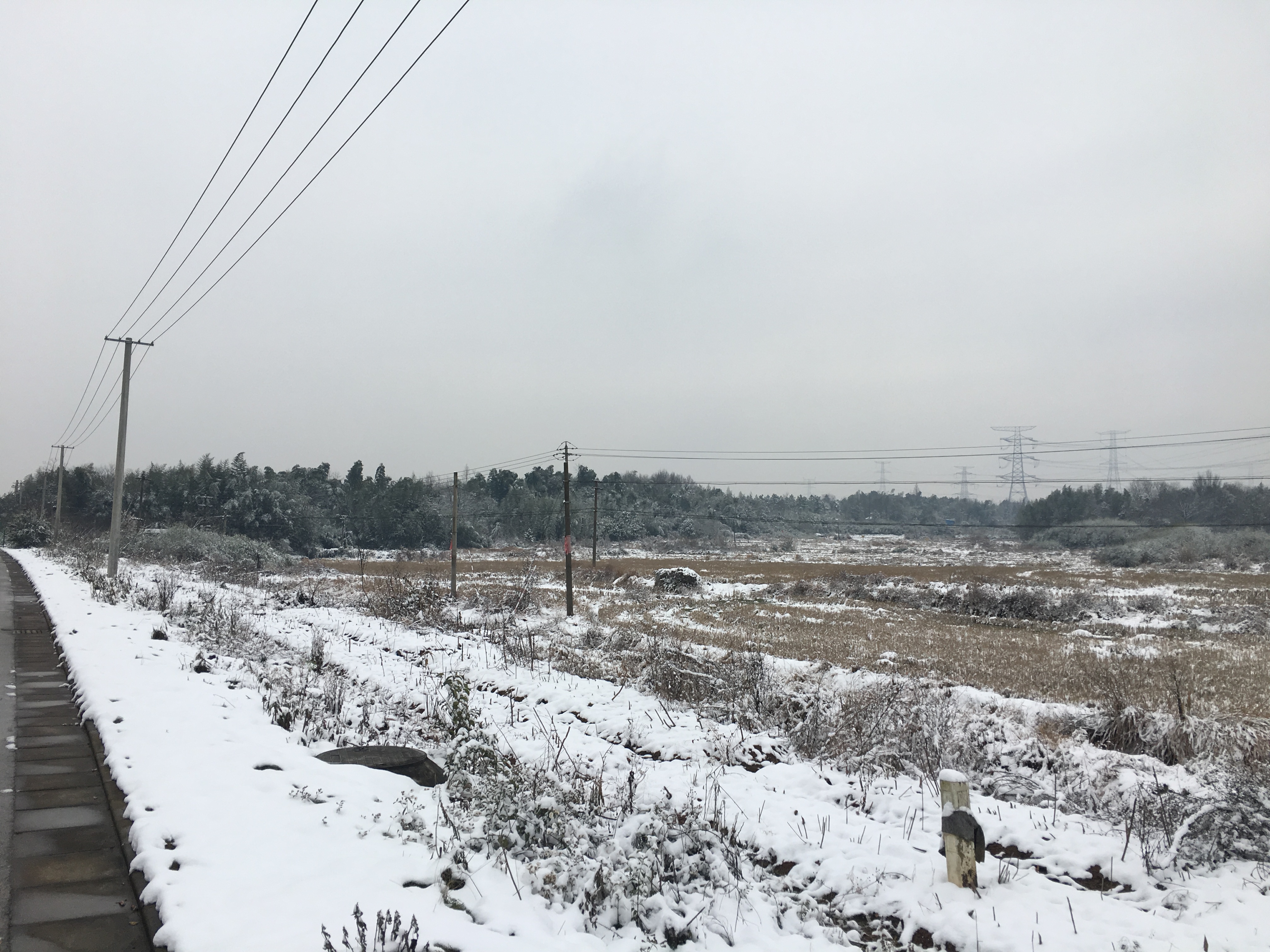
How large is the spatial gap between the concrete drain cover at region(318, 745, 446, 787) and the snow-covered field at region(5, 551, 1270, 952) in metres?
0.24

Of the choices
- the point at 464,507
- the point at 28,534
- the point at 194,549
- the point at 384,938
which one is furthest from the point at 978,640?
the point at 464,507

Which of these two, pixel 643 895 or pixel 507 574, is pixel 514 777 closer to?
pixel 643 895

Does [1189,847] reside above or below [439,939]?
below

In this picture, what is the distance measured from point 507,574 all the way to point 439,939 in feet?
149

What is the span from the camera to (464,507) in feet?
333

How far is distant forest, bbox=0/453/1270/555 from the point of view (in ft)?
246

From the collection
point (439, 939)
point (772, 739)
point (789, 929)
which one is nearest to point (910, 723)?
point (772, 739)

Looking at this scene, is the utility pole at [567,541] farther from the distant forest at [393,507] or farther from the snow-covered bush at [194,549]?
the snow-covered bush at [194,549]

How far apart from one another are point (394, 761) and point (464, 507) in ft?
319

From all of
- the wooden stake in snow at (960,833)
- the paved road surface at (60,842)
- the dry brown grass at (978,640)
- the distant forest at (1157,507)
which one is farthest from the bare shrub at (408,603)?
the distant forest at (1157,507)

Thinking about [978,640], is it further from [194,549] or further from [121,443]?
[194,549]

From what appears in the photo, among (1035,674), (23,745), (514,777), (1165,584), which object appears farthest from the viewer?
(1165,584)

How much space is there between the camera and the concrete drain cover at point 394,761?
22.3 feet

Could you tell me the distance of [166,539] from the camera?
45.5 meters
